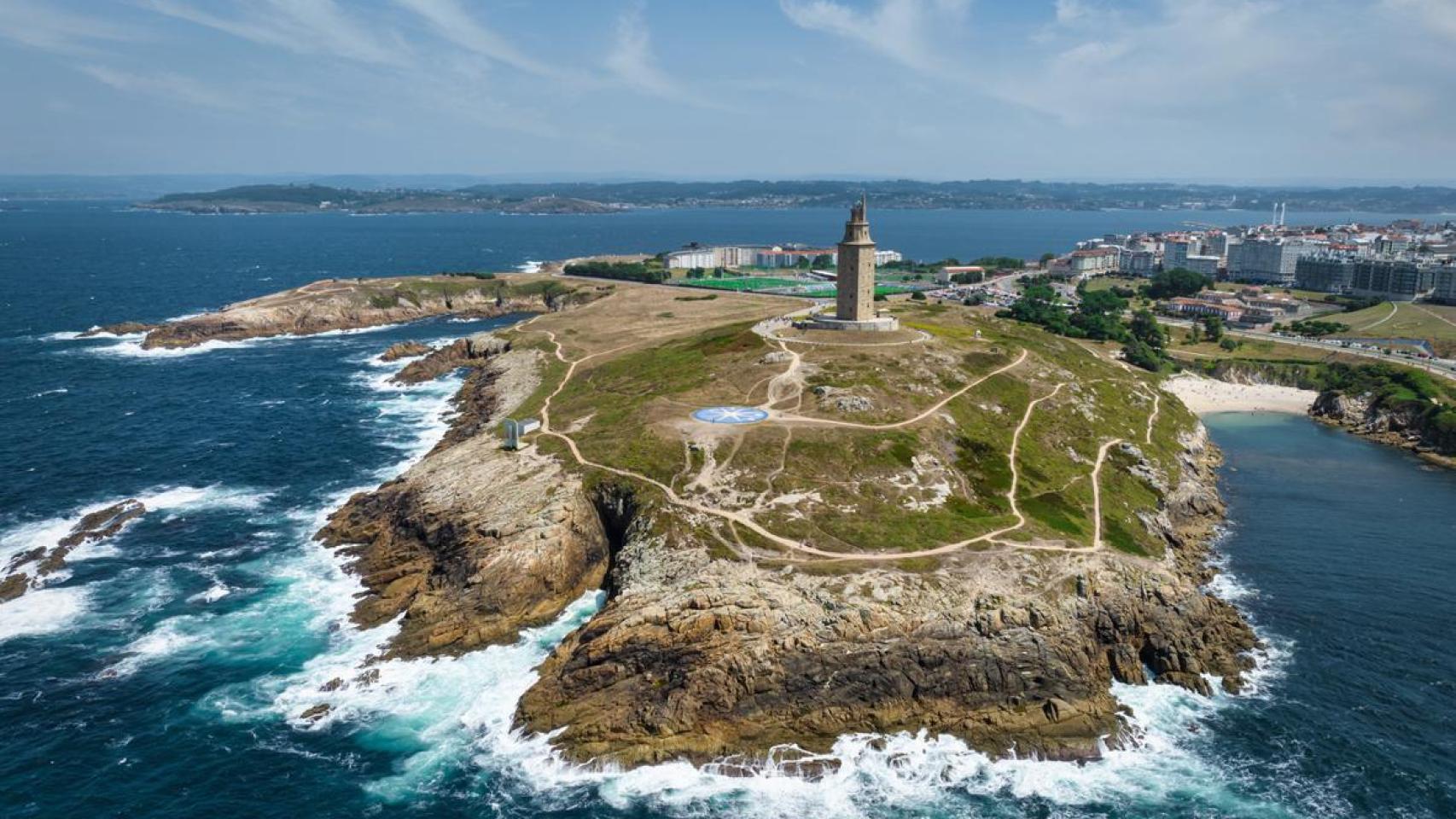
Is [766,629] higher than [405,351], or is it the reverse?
[405,351]

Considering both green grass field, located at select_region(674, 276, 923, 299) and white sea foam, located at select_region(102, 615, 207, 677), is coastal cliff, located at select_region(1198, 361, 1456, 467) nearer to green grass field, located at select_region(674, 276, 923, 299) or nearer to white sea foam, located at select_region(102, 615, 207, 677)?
green grass field, located at select_region(674, 276, 923, 299)

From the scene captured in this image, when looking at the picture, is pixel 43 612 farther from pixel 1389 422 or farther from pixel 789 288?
pixel 789 288

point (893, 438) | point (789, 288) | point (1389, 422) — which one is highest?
point (789, 288)

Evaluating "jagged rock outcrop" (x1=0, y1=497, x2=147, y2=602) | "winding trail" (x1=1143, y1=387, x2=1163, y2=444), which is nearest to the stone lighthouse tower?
"winding trail" (x1=1143, y1=387, x2=1163, y2=444)

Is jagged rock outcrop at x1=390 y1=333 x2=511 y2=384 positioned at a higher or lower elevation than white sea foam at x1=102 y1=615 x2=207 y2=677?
higher

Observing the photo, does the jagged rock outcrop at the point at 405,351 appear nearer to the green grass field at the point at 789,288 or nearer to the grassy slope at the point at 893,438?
the grassy slope at the point at 893,438

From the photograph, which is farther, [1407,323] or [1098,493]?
[1407,323]

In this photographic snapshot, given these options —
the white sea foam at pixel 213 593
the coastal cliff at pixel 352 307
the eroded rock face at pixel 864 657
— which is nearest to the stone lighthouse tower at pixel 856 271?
the eroded rock face at pixel 864 657

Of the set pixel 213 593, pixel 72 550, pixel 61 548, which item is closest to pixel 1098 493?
pixel 213 593
